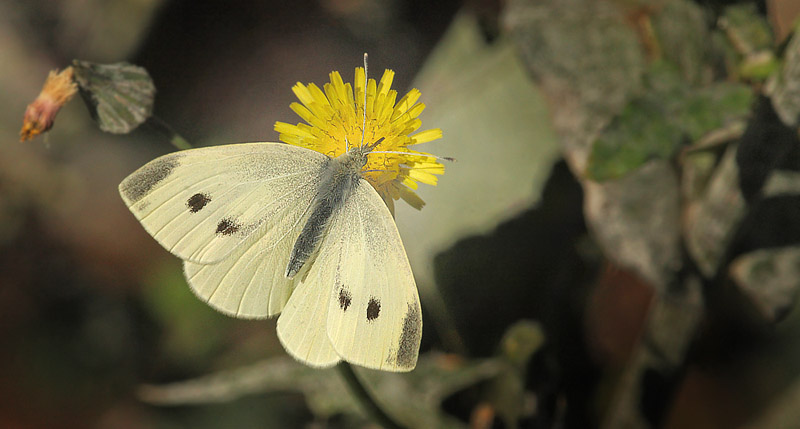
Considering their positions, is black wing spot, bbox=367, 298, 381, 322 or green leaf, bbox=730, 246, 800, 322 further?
green leaf, bbox=730, 246, 800, 322

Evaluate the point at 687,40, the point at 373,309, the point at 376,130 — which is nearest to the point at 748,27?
the point at 687,40

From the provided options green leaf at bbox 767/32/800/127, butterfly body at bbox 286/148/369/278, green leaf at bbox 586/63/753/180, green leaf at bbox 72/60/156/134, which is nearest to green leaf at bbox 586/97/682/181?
green leaf at bbox 586/63/753/180

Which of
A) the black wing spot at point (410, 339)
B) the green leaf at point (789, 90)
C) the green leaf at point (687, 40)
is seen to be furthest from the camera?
the green leaf at point (687, 40)

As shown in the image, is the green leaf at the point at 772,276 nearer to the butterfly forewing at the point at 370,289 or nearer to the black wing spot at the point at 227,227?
the butterfly forewing at the point at 370,289

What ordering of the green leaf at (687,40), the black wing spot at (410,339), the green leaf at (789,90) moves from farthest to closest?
1. the green leaf at (687,40)
2. the green leaf at (789,90)
3. the black wing spot at (410,339)

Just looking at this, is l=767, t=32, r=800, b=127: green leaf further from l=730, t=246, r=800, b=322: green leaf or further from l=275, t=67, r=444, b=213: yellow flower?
l=275, t=67, r=444, b=213: yellow flower

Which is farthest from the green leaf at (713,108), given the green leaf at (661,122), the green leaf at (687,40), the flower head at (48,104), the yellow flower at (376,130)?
the flower head at (48,104)

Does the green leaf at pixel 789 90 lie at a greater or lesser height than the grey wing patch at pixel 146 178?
lesser
